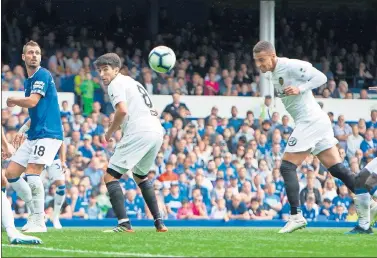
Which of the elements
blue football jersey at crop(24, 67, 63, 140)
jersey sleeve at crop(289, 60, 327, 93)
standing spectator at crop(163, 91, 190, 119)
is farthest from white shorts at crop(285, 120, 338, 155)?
standing spectator at crop(163, 91, 190, 119)

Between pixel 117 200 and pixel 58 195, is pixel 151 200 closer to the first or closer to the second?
pixel 117 200

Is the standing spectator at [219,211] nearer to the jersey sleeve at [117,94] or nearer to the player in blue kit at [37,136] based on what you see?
the player in blue kit at [37,136]

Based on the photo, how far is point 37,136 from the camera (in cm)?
1270

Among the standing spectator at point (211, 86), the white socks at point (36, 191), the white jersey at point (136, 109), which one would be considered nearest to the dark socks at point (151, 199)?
the white jersey at point (136, 109)

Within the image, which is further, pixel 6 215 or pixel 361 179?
pixel 361 179

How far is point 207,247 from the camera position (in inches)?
391

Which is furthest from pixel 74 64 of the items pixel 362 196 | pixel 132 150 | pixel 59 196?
pixel 362 196

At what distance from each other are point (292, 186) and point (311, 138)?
619 millimetres

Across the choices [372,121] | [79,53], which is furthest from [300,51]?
[79,53]

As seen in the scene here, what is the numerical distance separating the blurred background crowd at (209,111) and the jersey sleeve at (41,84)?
6.69m

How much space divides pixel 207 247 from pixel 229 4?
Answer: 72.5ft

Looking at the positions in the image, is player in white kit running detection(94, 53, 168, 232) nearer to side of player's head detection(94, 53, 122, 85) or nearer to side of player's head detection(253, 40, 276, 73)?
side of player's head detection(94, 53, 122, 85)

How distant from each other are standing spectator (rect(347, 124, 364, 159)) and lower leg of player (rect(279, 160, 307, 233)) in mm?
11763

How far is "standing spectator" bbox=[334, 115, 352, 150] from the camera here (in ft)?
80.2
